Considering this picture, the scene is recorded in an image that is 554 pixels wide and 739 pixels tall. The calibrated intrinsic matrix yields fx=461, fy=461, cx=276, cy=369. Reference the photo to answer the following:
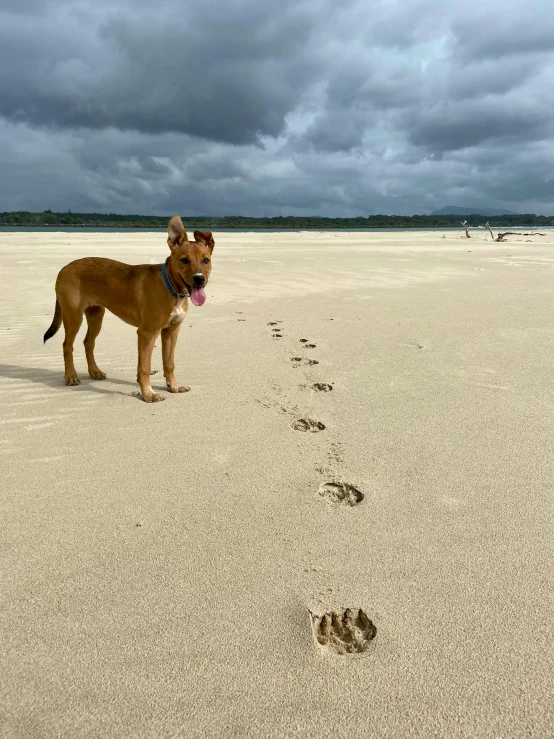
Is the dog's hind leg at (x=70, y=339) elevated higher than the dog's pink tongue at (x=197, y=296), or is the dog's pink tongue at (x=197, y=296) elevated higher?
the dog's pink tongue at (x=197, y=296)

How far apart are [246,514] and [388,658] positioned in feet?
3.47

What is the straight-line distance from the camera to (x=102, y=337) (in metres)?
6.76

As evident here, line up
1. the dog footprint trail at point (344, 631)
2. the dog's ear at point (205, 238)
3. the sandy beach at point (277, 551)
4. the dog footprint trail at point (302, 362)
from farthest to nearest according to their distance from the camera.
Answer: the dog footprint trail at point (302, 362), the dog's ear at point (205, 238), the dog footprint trail at point (344, 631), the sandy beach at point (277, 551)

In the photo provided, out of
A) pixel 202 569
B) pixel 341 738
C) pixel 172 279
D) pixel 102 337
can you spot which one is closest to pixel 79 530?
pixel 202 569

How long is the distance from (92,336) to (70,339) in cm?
29

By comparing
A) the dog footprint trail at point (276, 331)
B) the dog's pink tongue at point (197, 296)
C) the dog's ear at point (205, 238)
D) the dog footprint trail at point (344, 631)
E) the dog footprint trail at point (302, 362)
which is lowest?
the dog footprint trail at point (344, 631)

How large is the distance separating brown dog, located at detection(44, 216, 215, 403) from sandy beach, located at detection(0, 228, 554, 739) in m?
0.37

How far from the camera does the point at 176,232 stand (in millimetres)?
4125

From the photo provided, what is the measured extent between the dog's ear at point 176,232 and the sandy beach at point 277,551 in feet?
4.64

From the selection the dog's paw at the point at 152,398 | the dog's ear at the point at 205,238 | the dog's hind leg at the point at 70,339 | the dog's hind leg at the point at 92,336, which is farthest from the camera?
the dog's hind leg at the point at 92,336

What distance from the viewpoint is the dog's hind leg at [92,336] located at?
486 cm

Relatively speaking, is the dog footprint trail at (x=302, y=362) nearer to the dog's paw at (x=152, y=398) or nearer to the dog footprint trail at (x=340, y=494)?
the dog's paw at (x=152, y=398)

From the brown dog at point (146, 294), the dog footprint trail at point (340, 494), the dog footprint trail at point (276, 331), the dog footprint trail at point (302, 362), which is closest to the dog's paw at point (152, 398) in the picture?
the brown dog at point (146, 294)

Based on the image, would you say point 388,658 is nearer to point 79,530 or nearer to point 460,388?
point 79,530
